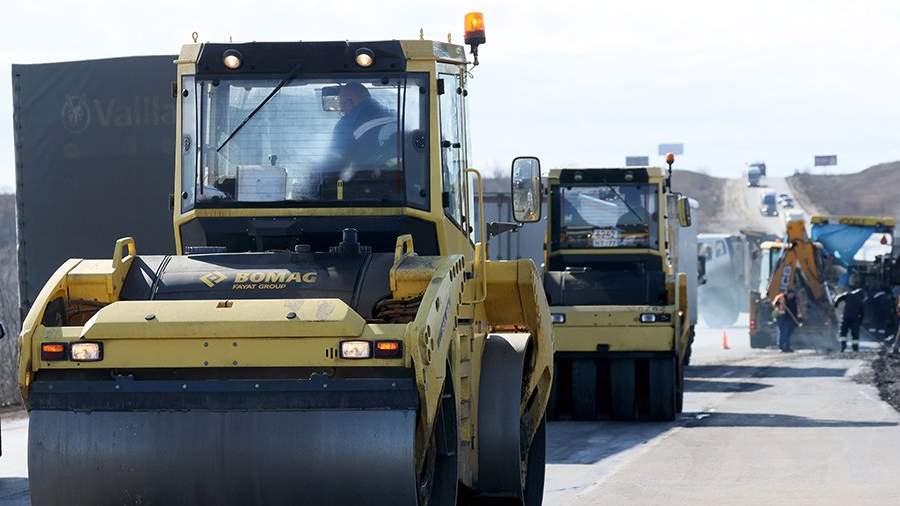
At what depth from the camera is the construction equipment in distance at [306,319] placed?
7.41 metres

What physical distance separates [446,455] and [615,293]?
1191cm

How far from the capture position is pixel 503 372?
9.44m

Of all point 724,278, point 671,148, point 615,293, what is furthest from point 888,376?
point 671,148

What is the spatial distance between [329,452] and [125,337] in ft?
3.41

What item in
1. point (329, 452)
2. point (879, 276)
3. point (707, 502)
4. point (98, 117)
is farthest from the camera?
point (879, 276)

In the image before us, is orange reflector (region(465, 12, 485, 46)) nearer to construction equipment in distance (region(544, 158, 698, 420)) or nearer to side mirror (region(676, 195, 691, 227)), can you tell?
construction equipment in distance (region(544, 158, 698, 420))

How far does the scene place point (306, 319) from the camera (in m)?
7.46

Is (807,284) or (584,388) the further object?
(807,284)

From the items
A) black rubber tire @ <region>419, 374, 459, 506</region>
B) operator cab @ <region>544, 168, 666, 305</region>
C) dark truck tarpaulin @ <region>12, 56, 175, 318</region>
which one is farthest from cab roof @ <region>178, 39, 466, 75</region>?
operator cab @ <region>544, 168, 666, 305</region>

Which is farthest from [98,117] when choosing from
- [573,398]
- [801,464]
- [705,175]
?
[705,175]

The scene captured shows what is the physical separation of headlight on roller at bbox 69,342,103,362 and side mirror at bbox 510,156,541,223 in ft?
9.54

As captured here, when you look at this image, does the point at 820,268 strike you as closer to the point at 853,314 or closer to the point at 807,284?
the point at 807,284

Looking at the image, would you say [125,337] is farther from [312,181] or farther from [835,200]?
[835,200]

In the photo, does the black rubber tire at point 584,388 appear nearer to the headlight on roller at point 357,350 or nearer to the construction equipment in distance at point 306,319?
the construction equipment in distance at point 306,319
